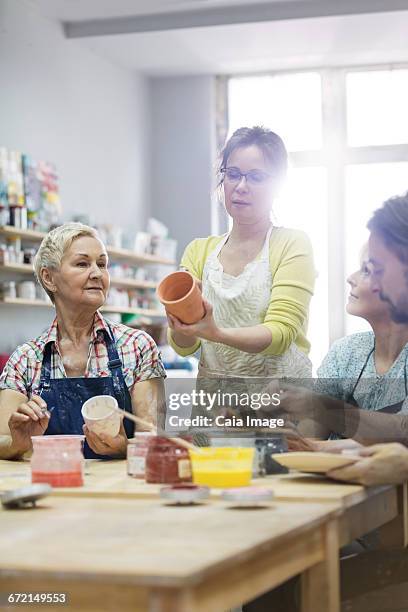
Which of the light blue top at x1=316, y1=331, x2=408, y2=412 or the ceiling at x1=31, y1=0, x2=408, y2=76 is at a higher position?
the ceiling at x1=31, y1=0, x2=408, y2=76

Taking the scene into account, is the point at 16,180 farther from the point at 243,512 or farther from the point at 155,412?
the point at 243,512

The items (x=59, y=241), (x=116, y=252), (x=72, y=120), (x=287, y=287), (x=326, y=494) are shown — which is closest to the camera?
(x=326, y=494)

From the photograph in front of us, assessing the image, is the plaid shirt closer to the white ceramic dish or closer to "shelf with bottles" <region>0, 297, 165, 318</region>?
the white ceramic dish

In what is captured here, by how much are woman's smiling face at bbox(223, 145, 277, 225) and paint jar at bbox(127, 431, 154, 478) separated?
873mm

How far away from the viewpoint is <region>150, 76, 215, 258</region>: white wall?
9141mm

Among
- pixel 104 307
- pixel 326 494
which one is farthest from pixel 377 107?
pixel 326 494

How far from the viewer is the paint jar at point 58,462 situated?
207 cm

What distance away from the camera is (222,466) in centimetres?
202

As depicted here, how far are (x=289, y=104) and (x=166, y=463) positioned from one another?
293 inches

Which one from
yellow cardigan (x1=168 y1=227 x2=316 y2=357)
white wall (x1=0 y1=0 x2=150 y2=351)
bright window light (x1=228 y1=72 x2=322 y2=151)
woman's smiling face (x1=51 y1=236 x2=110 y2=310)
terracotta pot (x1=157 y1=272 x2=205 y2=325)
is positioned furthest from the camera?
bright window light (x1=228 y1=72 x2=322 y2=151)

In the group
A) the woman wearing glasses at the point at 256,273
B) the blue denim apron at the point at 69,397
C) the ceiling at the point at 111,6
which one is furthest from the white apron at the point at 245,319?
the ceiling at the point at 111,6

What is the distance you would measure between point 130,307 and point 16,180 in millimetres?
1926

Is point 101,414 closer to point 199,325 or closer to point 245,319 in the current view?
point 199,325

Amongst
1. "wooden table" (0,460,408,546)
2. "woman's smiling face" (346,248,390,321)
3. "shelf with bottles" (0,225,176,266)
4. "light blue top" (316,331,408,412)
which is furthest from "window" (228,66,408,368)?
"wooden table" (0,460,408,546)
